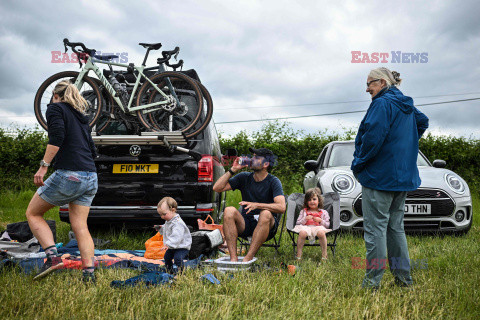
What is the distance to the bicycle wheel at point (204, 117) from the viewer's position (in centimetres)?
525

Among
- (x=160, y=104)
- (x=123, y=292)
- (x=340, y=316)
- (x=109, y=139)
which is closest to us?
(x=340, y=316)

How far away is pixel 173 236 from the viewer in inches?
158

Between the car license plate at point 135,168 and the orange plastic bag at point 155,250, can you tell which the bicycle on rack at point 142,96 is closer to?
the car license plate at point 135,168

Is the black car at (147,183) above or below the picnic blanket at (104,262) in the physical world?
above

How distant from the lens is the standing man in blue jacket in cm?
317

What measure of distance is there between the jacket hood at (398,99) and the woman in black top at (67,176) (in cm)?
252

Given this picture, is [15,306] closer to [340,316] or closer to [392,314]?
[340,316]

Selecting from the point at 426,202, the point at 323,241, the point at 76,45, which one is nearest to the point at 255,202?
the point at 323,241

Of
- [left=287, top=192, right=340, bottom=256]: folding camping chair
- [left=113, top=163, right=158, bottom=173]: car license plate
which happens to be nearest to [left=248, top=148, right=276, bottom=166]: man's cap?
[left=287, top=192, right=340, bottom=256]: folding camping chair

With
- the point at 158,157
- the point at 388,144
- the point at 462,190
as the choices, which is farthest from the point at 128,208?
the point at 462,190

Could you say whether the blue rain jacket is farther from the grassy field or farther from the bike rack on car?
the bike rack on car

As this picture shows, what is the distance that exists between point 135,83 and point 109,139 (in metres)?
1.16

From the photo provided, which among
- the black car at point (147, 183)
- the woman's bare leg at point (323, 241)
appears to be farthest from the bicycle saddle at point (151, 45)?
the woman's bare leg at point (323, 241)

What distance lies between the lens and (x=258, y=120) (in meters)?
14.9
